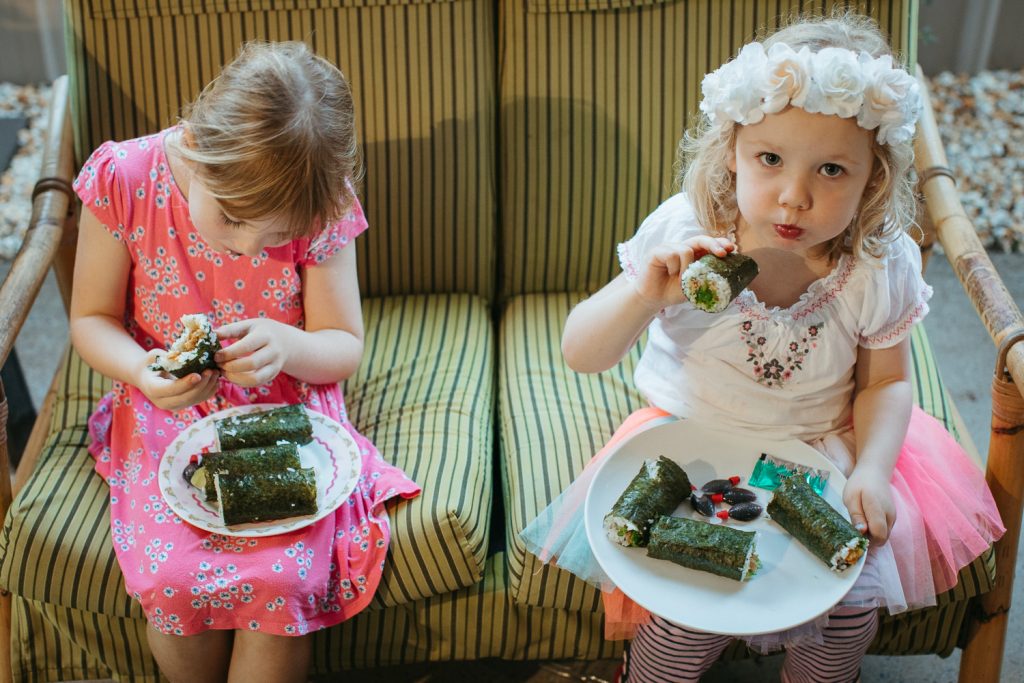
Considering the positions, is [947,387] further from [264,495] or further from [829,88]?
[264,495]

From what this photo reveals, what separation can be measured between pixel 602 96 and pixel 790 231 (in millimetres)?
699

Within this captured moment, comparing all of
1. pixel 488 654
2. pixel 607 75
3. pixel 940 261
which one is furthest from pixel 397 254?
pixel 940 261

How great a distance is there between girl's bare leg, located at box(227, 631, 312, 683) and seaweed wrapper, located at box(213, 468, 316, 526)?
Answer: 172 mm

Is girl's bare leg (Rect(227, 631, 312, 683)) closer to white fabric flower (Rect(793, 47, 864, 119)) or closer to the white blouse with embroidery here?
the white blouse with embroidery

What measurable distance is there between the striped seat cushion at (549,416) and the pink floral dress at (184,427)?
19 cm

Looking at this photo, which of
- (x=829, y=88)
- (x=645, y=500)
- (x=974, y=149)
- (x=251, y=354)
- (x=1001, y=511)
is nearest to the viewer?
(x=829, y=88)

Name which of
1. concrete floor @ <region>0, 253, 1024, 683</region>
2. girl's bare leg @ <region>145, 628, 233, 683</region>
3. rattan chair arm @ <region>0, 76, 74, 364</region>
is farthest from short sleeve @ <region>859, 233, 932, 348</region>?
rattan chair arm @ <region>0, 76, 74, 364</region>

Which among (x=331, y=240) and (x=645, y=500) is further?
(x=331, y=240)

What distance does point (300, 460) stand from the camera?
161 centimetres

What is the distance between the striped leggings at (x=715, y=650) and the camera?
5.19 feet

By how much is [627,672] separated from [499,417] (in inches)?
19.4

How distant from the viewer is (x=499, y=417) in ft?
6.47

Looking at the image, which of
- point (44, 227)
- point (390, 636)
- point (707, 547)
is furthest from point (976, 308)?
point (44, 227)

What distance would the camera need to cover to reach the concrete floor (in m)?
1.95
